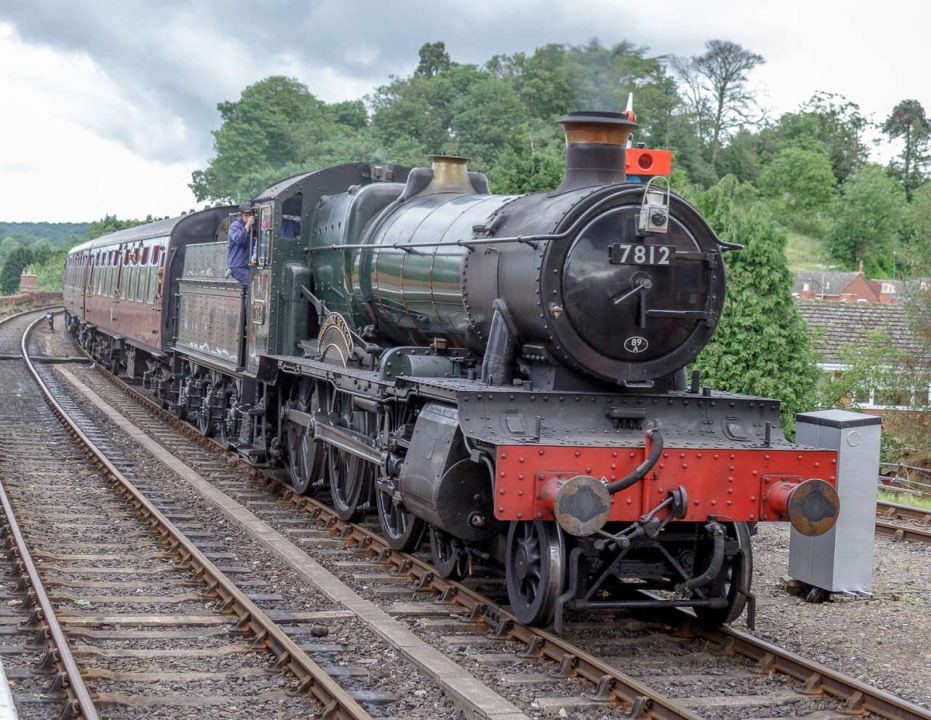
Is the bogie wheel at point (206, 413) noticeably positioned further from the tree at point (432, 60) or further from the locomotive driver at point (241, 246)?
the tree at point (432, 60)

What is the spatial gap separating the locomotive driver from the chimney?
591 centimetres

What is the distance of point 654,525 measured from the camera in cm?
671

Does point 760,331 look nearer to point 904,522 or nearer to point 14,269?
point 904,522

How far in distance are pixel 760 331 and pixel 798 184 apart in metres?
55.7

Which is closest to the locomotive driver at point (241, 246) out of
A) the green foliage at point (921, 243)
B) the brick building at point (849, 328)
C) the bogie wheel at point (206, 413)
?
the bogie wheel at point (206, 413)

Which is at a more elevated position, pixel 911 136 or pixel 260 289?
pixel 911 136

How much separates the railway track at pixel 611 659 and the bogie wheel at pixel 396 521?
14 centimetres

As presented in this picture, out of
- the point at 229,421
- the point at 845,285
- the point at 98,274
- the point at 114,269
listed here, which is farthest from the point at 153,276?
the point at 845,285

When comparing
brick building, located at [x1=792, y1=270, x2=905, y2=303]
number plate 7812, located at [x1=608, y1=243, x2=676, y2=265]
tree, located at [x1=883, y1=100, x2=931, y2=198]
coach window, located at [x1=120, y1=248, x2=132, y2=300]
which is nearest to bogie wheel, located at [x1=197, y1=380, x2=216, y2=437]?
coach window, located at [x1=120, y1=248, x2=132, y2=300]

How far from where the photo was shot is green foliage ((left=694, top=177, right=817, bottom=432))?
72.5 ft

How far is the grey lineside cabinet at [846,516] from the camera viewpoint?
864 centimetres

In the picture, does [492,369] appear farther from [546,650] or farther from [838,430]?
[838,430]

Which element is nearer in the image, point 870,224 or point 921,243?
point 921,243

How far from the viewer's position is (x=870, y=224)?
70750 millimetres
